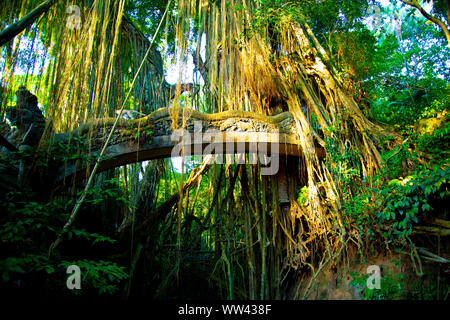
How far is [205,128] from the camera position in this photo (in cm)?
309

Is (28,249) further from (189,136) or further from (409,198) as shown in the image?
(409,198)

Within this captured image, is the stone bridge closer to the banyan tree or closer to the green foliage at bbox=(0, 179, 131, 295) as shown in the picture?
the banyan tree

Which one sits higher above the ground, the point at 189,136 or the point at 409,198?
the point at 189,136

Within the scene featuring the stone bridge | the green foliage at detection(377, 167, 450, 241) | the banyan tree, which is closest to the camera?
the green foliage at detection(377, 167, 450, 241)

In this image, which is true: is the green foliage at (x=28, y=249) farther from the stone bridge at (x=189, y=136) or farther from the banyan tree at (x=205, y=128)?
the stone bridge at (x=189, y=136)

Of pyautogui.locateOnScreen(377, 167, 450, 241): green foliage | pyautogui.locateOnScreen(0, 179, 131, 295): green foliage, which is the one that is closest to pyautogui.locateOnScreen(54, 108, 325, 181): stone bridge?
pyautogui.locateOnScreen(0, 179, 131, 295): green foliage

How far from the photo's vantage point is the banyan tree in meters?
→ 2.48

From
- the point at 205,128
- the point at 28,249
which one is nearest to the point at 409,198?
the point at 205,128

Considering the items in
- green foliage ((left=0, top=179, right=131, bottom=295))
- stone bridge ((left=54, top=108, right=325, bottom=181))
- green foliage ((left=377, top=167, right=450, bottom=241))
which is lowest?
green foliage ((left=0, top=179, right=131, bottom=295))

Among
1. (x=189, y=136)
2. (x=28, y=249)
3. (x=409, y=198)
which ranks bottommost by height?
(x=28, y=249)

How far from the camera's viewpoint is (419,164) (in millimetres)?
2725
